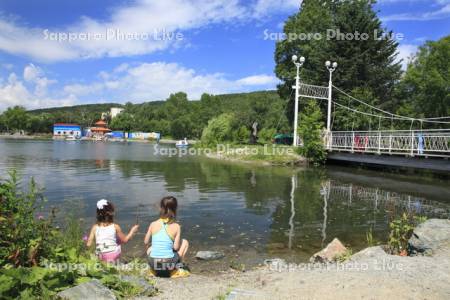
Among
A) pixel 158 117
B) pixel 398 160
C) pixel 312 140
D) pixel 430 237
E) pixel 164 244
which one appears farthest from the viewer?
pixel 158 117

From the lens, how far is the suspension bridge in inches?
828

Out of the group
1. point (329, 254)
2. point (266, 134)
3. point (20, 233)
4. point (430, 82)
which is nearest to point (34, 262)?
point (20, 233)

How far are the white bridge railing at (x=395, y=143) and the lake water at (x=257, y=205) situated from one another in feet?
5.94

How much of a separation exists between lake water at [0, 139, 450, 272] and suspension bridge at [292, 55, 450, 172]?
4.59 feet

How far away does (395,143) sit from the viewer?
24.4m

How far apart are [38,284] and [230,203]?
1009cm

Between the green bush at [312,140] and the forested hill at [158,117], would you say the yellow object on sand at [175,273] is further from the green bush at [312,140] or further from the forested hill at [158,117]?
the forested hill at [158,117]

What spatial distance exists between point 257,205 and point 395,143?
1462cm

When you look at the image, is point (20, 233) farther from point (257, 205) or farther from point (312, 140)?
point (312, 140)

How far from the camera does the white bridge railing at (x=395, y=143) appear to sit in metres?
21.1

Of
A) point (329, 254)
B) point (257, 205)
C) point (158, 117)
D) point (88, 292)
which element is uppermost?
point (158, 117)

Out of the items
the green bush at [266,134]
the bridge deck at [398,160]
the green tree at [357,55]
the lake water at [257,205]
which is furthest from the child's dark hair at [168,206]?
the green bush at [266,134]

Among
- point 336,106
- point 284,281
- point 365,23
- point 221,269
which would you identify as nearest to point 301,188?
point 221,269

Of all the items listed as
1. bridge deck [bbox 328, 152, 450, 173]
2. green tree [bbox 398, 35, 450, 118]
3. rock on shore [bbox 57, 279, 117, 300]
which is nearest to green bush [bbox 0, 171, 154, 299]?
rock on shore [bbox 57, 279, 117, 300]
